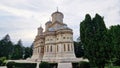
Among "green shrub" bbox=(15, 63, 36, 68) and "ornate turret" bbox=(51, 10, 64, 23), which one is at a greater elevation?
"ornate turret" bbox=(51, 10, 64, 23)

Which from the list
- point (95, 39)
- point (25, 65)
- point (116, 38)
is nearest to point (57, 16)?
point (25, 65)

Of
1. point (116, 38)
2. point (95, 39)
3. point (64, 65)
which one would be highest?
point (116, 38)

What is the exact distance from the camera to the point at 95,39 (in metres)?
19.3

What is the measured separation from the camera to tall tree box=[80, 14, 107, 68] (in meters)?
18.5

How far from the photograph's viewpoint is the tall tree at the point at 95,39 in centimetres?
1855

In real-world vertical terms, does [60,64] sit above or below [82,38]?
below

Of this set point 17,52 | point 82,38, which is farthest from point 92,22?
point 17,52

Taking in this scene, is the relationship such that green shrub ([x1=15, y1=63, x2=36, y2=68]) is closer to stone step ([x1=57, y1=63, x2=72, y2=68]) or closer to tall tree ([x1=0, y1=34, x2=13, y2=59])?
stone step ([x1=57, y1=63, x2=72, y2=68])

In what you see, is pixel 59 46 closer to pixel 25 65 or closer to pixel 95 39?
pixel 25 65

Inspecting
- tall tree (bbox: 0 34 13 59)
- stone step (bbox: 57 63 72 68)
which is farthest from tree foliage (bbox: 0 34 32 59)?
stone step (bbox: 57 63 72 68)

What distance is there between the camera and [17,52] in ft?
211

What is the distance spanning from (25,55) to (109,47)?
2124 inches

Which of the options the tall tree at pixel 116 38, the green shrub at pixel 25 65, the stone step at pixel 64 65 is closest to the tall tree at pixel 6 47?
the green shrub at pixel 25 65

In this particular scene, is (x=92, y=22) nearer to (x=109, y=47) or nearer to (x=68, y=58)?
(x=109, y=47)
